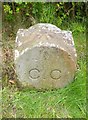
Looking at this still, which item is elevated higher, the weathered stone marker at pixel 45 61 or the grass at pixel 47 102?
the weathered stone marker at pixel 45 61

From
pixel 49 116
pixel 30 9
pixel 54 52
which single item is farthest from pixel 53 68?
pixel 30 9

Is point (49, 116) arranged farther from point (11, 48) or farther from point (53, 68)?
point (11, 48)

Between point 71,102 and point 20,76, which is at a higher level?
point 20,76

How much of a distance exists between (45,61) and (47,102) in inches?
17.7

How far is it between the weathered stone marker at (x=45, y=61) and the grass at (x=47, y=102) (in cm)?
11

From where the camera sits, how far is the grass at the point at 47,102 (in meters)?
3.80

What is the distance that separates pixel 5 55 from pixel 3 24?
1.08 meters

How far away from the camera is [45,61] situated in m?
4.04

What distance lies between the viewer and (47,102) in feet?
12.9

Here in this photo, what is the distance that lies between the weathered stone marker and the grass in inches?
4.3

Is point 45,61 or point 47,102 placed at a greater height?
point 45,61

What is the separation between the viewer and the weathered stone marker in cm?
400

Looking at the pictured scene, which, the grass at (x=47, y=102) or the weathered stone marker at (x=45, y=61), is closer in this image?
the grass at (x=47, y=102)

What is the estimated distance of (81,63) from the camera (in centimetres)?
468
